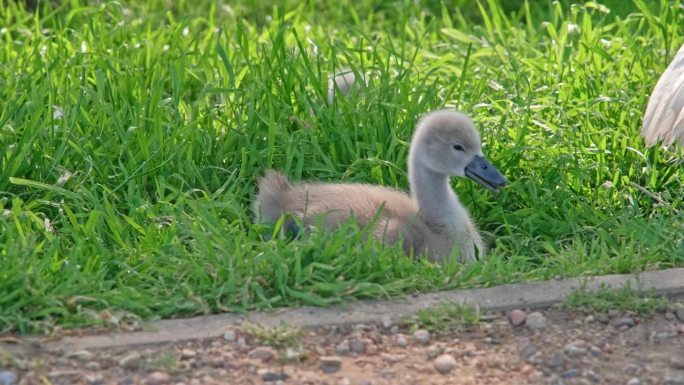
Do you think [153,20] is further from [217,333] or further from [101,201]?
[217,333]

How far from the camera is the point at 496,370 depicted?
3734 millimetres

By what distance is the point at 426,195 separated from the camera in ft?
16.0

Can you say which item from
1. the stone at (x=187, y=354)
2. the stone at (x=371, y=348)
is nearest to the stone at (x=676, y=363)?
the stone at (x=371, y=348)

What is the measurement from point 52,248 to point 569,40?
351 cm

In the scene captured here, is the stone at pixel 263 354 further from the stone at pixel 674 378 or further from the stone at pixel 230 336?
the stone at pixel 674 378

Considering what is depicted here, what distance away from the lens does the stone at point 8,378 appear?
3.54 m

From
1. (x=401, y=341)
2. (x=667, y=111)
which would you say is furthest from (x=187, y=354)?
(x=667, y=111)

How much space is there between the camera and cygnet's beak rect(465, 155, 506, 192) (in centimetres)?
485

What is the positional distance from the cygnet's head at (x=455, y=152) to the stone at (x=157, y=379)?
1672mm

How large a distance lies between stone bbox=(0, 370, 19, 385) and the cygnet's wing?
10.6 feet

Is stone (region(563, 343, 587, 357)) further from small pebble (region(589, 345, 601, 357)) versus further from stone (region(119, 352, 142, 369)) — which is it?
stone (region(119, 352, 142, 369))

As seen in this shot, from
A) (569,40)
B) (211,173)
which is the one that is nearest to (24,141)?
(211,173)

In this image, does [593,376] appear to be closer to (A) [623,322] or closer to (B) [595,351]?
(B) [595,351]

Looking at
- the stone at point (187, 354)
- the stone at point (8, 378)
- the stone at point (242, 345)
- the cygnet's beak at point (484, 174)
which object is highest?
the cygnet's beak at point (484, 174)
